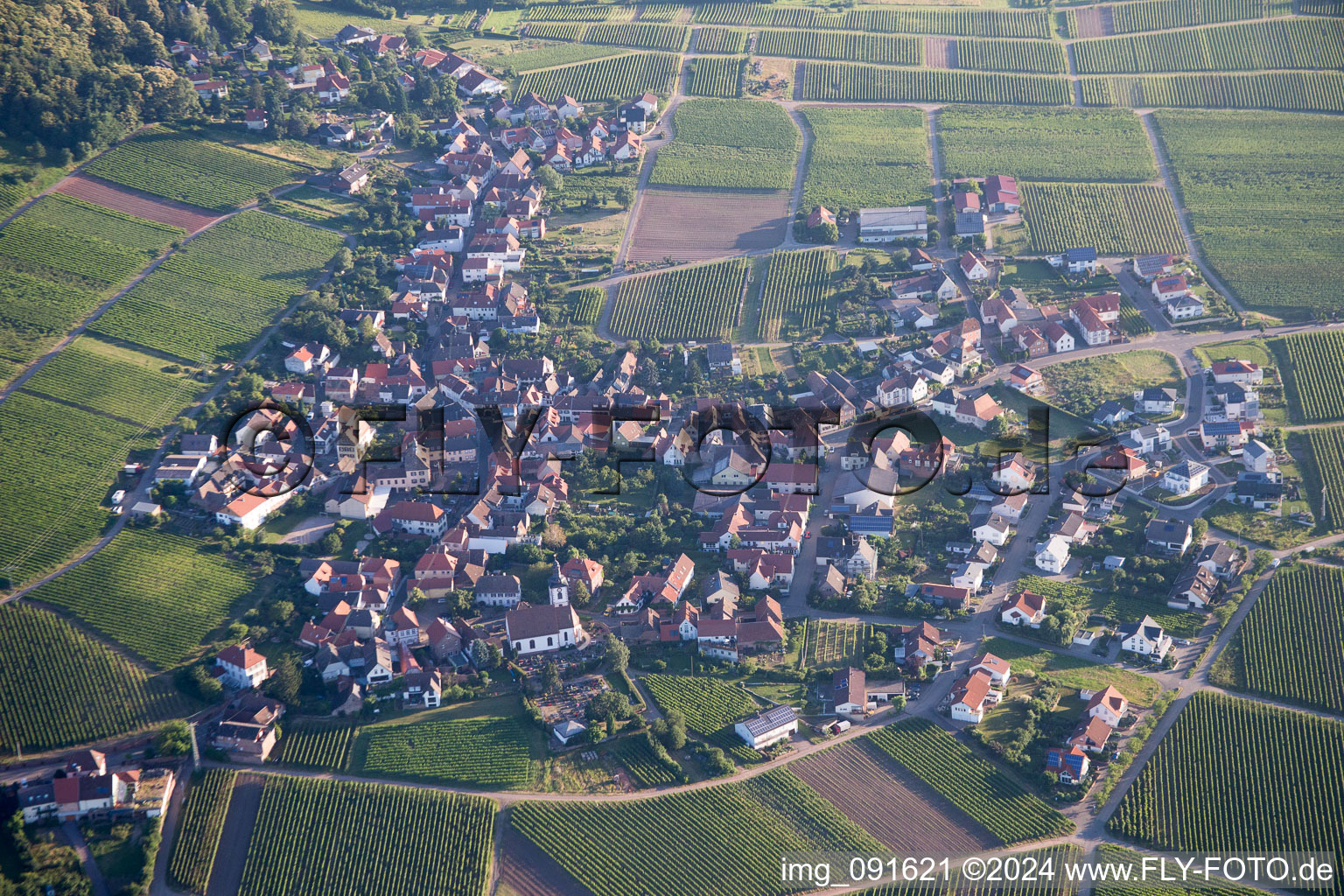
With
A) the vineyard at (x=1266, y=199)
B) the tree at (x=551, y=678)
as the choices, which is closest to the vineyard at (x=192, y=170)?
the tree at (x=551, y=678)

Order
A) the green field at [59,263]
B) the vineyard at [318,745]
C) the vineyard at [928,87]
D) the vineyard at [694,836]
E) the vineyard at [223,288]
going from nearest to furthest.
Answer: the vineyard at [694,836], the vineyard at [318,745], the green field at [59,263], the vineyard at [223,288], the vineyard at [928,87]

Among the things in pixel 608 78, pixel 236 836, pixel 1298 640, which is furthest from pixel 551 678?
pixel 608 78

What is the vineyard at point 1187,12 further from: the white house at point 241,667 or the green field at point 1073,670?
the white house at point 241,667

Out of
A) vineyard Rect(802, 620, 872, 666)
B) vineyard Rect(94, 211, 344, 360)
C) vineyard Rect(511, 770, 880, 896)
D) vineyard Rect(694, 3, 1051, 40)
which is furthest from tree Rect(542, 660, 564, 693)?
vineyard Rect(694, 3, 1051, 40)

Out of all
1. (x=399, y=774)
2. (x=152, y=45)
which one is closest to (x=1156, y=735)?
(x=399, y=774)

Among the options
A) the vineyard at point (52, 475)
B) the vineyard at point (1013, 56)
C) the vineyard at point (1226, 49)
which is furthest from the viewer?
the vineyard at point (1013, 56)

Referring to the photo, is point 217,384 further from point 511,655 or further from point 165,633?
point 511,655
